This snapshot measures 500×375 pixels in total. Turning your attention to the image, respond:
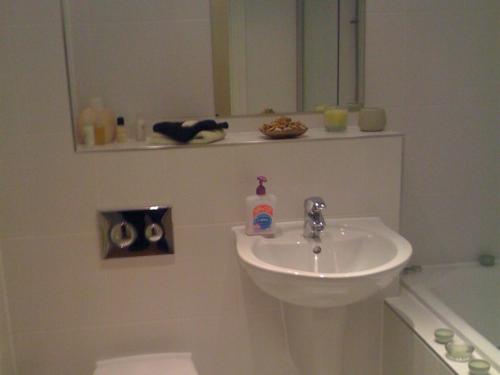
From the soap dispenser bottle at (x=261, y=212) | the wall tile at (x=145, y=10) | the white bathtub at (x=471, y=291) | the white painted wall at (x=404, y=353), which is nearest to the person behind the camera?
the white painted wall at (x=404, y=353)

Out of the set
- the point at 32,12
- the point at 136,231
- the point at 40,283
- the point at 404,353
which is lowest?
the point at 404,353

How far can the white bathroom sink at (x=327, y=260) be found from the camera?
1.30 metres

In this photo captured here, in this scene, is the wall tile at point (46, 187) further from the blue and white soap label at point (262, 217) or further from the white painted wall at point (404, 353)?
the white painted wall at point (404, 353)

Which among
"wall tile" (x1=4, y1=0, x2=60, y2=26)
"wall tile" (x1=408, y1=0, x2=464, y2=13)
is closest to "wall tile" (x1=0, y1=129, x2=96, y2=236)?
"wall tile" (x1=4, y1=0, x2=60, y2=26)

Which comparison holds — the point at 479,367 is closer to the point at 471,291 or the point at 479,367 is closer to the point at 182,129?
the point at 471,291

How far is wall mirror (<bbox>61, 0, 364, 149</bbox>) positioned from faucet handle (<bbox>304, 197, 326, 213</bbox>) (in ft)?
1.45

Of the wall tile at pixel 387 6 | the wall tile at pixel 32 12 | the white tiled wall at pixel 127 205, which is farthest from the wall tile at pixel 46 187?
the wall tile at pixel 387 6

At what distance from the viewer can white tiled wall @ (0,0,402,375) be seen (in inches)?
60.3

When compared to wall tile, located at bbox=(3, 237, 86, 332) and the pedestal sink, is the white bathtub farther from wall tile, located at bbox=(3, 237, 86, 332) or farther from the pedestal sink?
wall tile, located at bbox=(3, 237, 86, 332)

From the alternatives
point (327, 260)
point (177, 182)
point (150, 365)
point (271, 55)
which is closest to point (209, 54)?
point (271, 55)

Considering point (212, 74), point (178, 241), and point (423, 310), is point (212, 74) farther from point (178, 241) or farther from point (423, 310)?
point (423, 310)

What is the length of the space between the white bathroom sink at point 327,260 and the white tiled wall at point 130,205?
9cm

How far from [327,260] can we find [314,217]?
0.48ft

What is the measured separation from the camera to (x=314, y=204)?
1.54m
